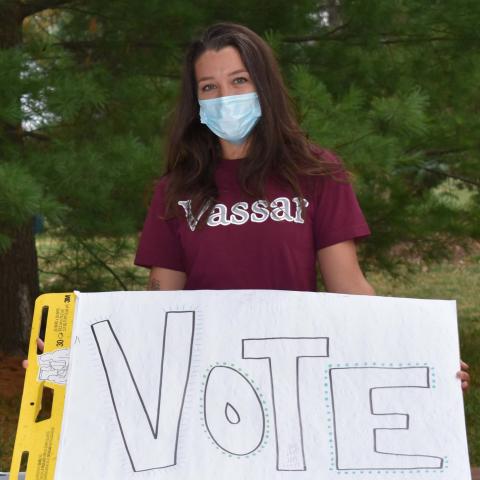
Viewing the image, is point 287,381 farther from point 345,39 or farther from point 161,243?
point 345,39

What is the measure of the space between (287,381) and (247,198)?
0.43 meters

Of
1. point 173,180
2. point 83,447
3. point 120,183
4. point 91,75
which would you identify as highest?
point 91,75

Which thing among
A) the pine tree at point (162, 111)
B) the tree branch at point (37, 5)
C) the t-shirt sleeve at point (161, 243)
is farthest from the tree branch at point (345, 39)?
the t-shirt sleeve at point (161, 243)

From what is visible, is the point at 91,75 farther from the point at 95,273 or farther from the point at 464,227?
Result: the point at 464,227

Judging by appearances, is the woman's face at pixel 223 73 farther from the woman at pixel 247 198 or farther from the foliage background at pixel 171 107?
the foliage background at pixel 171 107

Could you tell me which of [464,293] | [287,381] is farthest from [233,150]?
[464,293]

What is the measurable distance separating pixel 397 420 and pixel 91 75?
104 inches

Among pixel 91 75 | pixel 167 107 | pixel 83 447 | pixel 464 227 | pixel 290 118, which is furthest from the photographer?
pixel 464 227

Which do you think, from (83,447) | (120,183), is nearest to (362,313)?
(83,447)

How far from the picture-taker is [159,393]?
1897 millimetres

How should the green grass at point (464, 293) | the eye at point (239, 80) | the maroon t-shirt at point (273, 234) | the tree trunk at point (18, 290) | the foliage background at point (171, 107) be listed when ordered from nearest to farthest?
1. the maroon t-shirt at point (273, 234)
2. the eye at point (239, 80)
3. the foliage background at point (171, 107)
4. the green grass at point (464, 293)
5. the tree trunk at point (18, 290)

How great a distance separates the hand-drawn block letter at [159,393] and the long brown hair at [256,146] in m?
0.32

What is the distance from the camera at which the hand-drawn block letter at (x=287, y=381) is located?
1.85 metres

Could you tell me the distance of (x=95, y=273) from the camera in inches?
238
